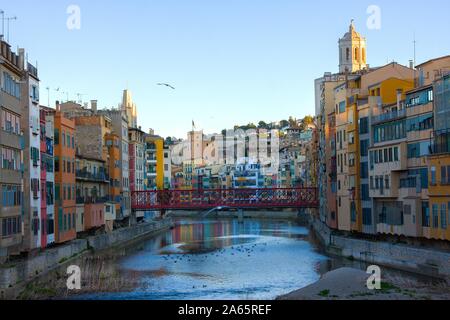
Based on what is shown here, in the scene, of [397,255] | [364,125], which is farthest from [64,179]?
[397,255]

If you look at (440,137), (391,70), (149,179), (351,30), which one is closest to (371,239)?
(440,137)

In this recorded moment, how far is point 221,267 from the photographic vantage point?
2431 inches

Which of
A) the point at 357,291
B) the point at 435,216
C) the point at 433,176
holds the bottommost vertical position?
the point at 357,291

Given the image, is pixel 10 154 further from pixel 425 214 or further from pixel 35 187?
pixel 425 214

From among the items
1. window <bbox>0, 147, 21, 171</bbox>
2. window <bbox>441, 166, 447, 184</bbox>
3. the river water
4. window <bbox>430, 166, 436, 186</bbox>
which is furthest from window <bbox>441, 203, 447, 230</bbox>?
window <bbox>0, 147, 21, 171</bbox>

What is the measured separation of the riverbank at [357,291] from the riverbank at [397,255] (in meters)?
5.31

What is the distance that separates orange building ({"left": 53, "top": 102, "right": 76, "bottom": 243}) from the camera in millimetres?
63188

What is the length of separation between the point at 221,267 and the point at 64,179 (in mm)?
15499

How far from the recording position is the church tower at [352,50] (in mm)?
170500

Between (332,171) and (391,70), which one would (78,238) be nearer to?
(332,171)

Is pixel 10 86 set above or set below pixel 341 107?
below

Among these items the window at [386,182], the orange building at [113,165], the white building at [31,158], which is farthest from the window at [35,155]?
the orange building at [113,165]

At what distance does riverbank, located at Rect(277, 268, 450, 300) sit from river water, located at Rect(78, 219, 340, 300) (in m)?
4.82
